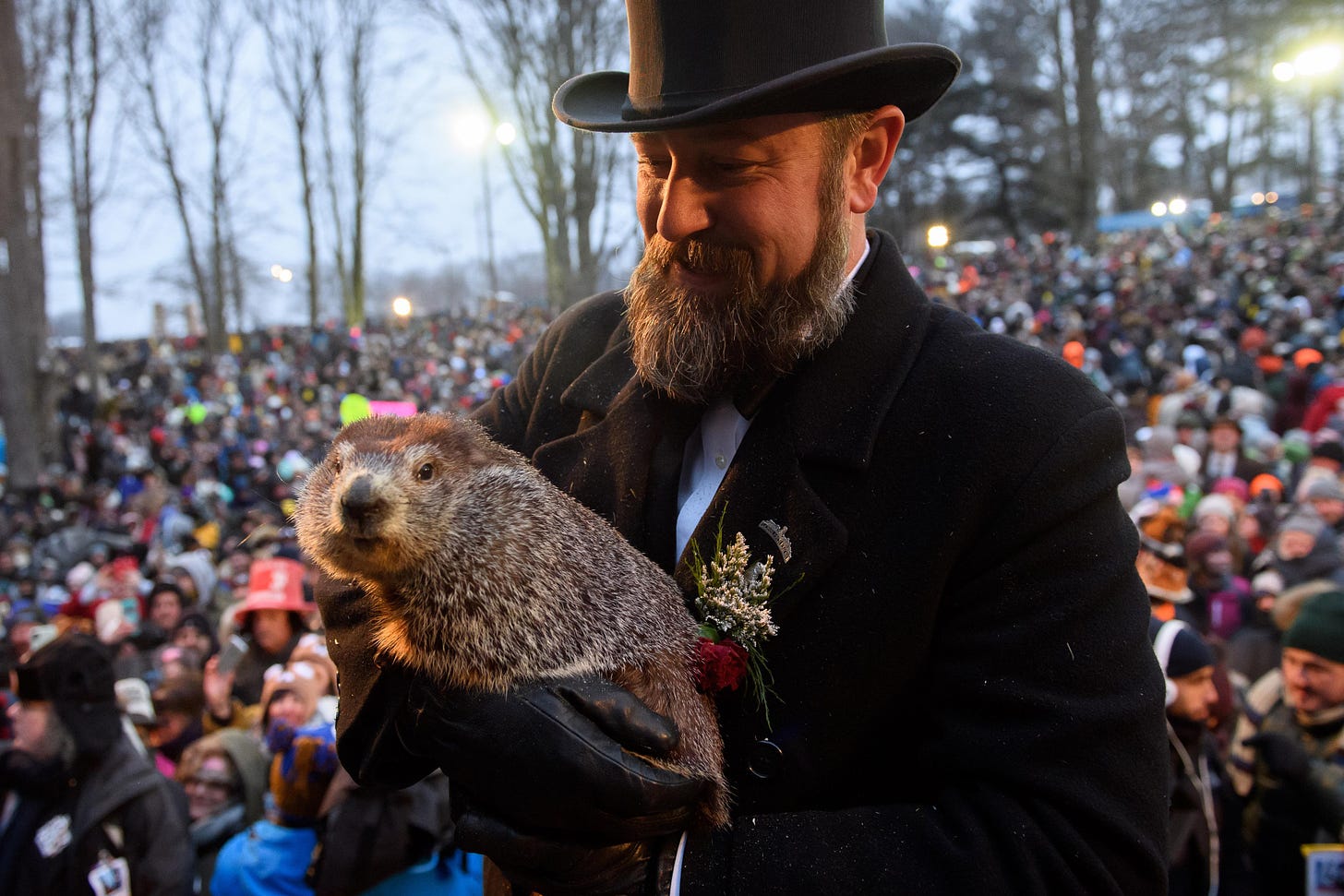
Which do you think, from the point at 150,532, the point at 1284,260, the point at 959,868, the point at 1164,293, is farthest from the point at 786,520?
the point at 1284,260

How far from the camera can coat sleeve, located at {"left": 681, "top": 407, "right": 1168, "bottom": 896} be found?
1.61 meters

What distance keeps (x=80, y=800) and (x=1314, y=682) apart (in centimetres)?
531

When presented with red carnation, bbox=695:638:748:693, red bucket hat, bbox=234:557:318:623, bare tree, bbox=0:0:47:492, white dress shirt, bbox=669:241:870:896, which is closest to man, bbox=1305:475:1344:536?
white dress shirt, bbox=669:241:870:896

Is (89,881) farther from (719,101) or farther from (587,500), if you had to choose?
(719,101)

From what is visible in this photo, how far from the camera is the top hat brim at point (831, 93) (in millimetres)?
1772

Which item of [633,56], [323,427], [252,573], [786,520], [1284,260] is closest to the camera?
[786,520]

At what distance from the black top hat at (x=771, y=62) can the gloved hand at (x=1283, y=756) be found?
332 cm

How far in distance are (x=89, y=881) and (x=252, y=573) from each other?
2.46 metres

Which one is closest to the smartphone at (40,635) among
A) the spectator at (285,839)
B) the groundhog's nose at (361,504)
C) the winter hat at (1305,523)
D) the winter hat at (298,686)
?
the winter hat at (298,686)

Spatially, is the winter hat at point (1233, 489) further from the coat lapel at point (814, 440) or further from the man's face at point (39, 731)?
the man's face at point (39, 731)

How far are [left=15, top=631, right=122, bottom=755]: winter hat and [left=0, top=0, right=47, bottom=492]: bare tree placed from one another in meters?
14.5

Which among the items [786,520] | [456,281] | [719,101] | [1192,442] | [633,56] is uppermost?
[456,281]

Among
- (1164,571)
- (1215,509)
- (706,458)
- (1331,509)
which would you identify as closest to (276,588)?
(706,458)

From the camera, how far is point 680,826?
180 centimetres
